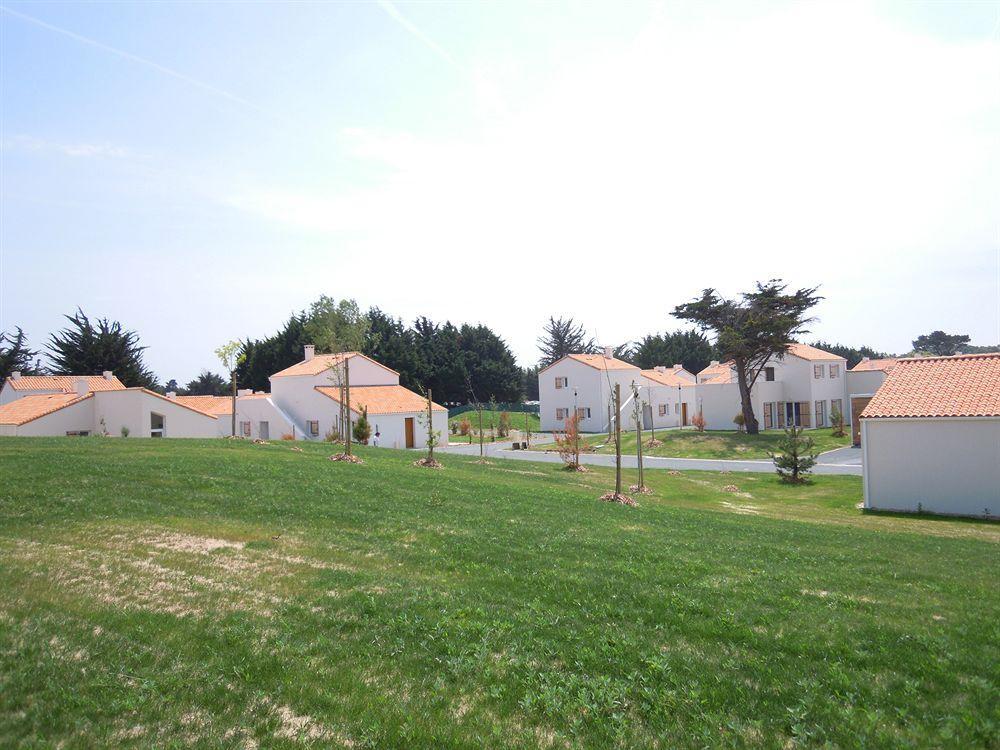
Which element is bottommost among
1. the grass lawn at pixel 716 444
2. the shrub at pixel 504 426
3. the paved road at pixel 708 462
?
the paved road at pixel 708 462

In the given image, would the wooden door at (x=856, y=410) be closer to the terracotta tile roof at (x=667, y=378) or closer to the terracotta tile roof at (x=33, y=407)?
the terracotta tile roof at (x=667, y=378)

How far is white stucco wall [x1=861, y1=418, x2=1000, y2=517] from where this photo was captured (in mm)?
23156

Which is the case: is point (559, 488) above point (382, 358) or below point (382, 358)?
below

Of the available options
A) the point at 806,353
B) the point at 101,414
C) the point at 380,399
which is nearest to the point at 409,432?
the point at 380,399

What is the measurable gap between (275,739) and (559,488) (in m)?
18.3

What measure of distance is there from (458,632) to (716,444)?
44.7 metres

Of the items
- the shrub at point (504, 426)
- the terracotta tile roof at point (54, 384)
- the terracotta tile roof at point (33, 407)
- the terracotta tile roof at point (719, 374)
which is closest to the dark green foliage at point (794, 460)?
the terracotta tile roof at point (719, 374)

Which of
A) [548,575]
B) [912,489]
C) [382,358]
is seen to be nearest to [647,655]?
[548,575]

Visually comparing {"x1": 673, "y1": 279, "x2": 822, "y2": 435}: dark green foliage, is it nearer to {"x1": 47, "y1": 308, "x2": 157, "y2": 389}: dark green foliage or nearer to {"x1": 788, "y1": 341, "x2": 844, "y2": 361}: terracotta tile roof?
{"x1": 788, "y1": 341, "x2": 844, "y2": 361}: terracotta tile roof

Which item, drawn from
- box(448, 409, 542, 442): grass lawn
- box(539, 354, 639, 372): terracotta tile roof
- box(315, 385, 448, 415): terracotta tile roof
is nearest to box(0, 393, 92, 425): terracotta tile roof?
box(315, 385, 448, 415): terracotta tile roof

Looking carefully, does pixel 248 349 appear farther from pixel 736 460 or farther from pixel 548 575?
pixel 548 575

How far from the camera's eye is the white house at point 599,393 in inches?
2613

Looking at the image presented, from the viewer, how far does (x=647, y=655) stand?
22.0 feet

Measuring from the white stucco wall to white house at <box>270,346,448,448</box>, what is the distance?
28.0 m
